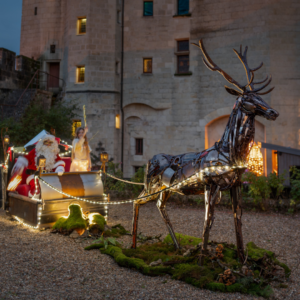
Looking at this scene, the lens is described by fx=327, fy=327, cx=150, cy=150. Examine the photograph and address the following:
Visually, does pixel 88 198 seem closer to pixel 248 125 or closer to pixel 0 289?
pixel 0 289

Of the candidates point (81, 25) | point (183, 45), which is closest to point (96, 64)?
point (81, 25)

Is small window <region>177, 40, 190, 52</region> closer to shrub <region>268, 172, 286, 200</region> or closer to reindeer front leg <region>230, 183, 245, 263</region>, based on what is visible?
shrub <region>268, 172, 286, 200</region>

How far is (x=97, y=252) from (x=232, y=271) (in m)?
2.43

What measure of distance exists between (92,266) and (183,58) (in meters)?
12.9

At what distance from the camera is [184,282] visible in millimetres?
4297

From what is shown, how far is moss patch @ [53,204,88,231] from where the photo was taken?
6566 millimetres

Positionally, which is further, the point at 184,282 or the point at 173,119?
the point at 173,119

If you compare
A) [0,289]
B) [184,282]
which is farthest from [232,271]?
[0,289]

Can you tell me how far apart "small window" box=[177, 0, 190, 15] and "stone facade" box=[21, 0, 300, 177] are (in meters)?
0.29

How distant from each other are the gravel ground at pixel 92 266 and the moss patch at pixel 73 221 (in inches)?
8.4

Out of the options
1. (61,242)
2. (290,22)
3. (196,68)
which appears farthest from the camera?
(196,68)

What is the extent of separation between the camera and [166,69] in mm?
15828

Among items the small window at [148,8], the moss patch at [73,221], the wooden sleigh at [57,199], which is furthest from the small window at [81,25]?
the moss patch at [73,221]

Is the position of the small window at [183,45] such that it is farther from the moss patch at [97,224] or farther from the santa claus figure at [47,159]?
the moss patch at [97,224]
